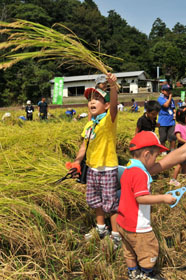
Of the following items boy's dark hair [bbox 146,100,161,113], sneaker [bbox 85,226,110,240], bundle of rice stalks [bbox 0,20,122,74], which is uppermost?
bundle of rice stalks [bbox 0,20,122,74]

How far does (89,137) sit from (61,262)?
925mm

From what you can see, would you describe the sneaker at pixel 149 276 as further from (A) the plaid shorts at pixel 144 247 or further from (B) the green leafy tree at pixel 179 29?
(B) the green leafy tree at pixel 179 29

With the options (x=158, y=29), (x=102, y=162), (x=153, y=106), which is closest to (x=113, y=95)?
(x=102, y=162)

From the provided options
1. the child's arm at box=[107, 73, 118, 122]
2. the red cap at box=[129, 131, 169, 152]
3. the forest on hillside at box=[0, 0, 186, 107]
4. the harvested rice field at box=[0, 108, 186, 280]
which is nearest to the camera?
the red cap at box=[129, 131, 169, 152]

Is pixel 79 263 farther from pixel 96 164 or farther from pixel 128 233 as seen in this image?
pixel 96 164

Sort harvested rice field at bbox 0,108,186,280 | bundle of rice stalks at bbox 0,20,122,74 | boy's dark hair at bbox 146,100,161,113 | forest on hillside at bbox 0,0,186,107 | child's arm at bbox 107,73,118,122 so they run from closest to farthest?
harvested rice field at bbox 0,108,186,280, child's arm at bbox 107,73,118,122, bundle of rice stalks at bbox 0,20,122,74, boy's dark hair at bbox 146,100,161,113, forest on hillside at bbox 0,0,186,107

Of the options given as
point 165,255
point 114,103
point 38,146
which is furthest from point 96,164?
point 38,146

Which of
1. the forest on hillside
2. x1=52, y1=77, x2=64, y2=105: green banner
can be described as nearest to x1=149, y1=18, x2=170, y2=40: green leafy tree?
the forest on hillside

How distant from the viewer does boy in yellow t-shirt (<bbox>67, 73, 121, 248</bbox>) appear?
193 cm

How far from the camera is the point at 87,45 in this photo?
2402 mm

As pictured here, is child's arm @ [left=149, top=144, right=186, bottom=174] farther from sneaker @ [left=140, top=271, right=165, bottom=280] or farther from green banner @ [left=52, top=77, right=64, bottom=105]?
green banner @ [left=52, top=77, right=64, bottom=105]

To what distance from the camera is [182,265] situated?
1.65 metres

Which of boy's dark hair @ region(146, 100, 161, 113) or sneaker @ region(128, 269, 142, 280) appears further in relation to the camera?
boy's dark hair @ region(146, 100, 161, 113)

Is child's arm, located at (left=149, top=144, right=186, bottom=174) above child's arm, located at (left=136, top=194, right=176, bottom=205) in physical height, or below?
above
